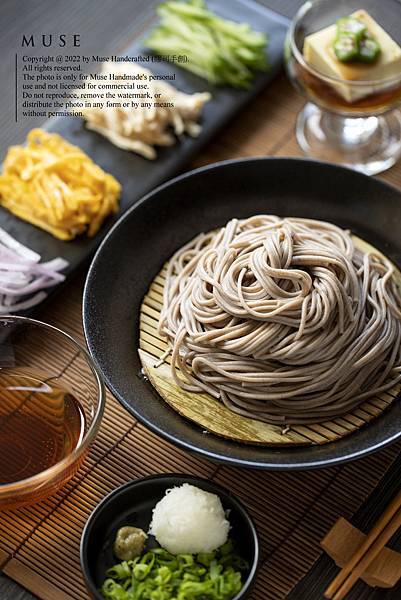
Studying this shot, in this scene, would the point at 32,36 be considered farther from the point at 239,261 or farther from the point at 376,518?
the point at 376,518

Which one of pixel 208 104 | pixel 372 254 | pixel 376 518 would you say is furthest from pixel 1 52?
pixel 376 518

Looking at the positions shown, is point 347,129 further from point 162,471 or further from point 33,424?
point 33,424

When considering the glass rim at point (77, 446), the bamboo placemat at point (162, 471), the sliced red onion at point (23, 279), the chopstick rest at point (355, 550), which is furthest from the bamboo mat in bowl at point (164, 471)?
the sliced red onion at point (23, 279)

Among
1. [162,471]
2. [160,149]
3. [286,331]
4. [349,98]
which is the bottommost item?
[162,471]

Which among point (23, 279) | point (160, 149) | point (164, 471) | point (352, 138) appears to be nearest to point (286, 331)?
point (164, 471)

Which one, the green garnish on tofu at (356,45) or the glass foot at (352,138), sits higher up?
the green garnish on tofu at (356,45)

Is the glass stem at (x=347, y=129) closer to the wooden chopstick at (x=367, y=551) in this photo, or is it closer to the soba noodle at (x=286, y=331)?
the soba noodle at (x=286, y=331)

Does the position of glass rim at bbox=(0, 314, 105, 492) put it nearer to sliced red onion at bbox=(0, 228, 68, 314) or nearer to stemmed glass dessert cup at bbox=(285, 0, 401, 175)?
sliced red onion at bbox=(0, 228, 68, 314)
